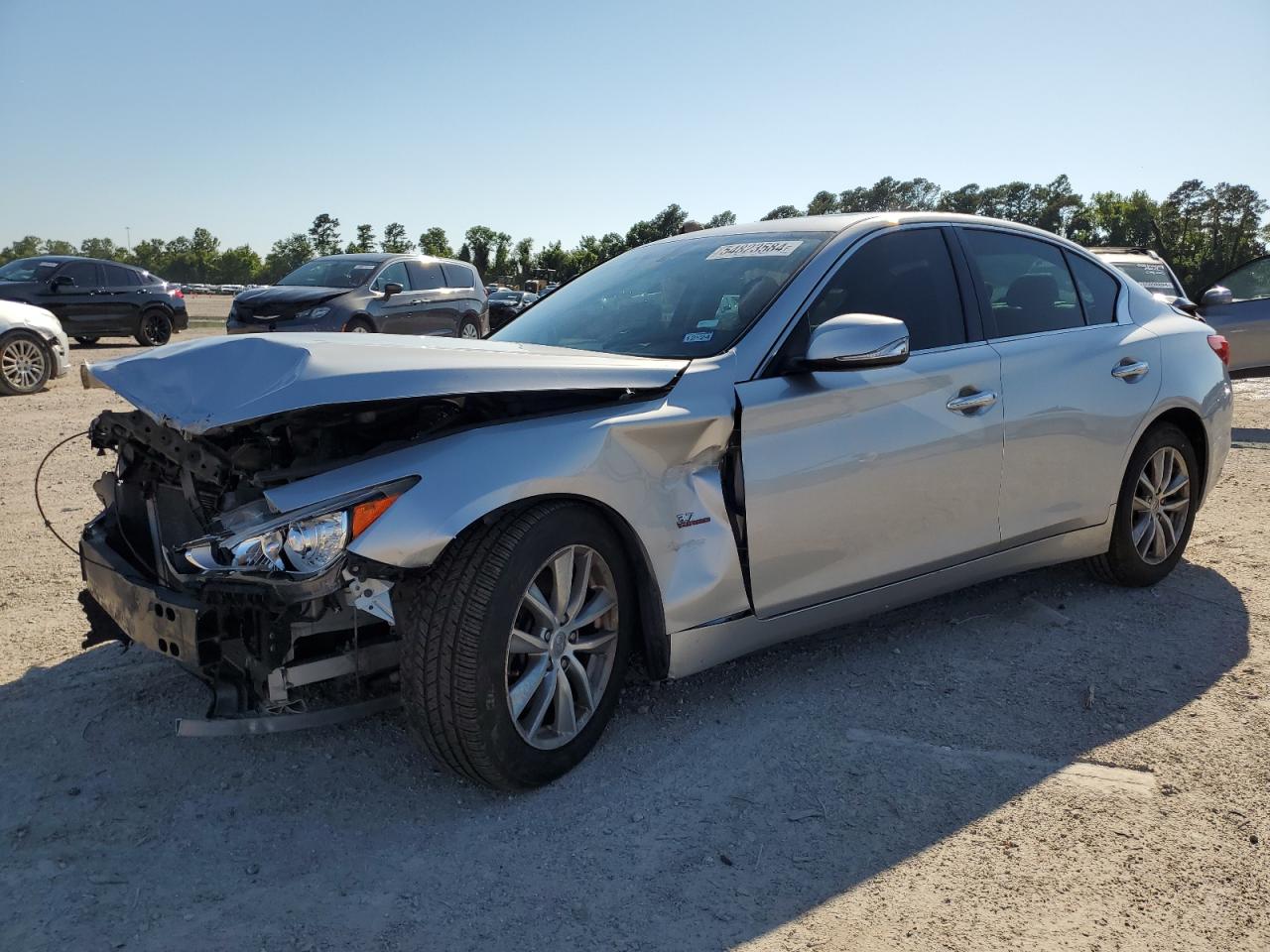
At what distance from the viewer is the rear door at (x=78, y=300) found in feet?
53.5

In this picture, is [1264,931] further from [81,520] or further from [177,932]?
[81,520]

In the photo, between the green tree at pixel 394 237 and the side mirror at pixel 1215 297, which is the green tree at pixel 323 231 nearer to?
the green tree at pixel 394 237

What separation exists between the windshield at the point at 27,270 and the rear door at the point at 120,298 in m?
0.88

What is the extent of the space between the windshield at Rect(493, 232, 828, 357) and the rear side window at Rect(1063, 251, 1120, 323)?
1.50 m

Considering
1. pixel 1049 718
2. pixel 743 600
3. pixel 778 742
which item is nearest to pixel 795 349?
pixel 743 600

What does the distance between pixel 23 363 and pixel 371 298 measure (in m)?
4.56

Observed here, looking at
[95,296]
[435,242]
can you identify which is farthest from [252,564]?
[435,242]

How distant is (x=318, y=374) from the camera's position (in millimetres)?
2551

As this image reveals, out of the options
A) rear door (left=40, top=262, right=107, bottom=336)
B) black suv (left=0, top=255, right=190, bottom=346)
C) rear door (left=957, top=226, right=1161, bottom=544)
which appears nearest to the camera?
rear door (left=957, top=226, right=1161, bottom=544)

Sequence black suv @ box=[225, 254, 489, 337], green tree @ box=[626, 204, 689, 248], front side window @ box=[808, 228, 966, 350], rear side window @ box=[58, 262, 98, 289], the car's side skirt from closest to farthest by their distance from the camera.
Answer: the car's side skirt
front side window @ box=[808, 228, 966, 350]
black suv @ box=[225, 254, 489, 337]
rear side window @ box=[58, 262, 98, 289]
green tree @ box=[626, 204, 689, 248]

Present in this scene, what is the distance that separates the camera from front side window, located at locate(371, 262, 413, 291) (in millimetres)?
14445

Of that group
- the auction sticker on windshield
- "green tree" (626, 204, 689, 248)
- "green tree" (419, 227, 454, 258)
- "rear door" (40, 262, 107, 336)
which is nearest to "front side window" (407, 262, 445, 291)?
"rear door" (40, 262, 107, 336)

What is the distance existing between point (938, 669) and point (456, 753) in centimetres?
197

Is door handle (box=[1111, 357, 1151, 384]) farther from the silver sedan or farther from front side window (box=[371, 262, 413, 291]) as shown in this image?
front side window (box=[371, 262, 413, 291])
